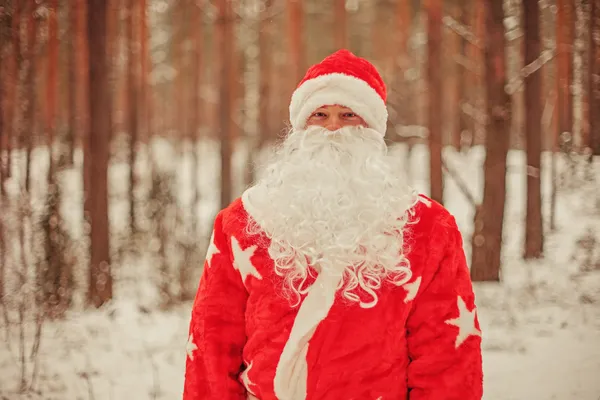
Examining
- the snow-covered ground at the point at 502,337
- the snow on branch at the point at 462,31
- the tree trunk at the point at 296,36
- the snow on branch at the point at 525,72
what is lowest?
the snow-covered ground at the point at 502,337

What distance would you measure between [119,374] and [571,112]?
4985 millimetres

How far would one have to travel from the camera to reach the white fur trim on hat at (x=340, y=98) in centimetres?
197

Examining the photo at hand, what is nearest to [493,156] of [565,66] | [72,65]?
[565,66]

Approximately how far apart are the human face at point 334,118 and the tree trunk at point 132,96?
7.94 metres

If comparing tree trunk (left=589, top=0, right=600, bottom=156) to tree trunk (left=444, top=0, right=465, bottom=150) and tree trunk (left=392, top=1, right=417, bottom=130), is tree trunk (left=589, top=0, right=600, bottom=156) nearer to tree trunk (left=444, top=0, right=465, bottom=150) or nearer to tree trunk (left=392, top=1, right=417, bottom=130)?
tree trunk (left=444, top=0, right=465, bottom=150)

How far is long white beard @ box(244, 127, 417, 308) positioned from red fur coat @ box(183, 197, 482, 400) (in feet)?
0.18

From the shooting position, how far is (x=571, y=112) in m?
5.04

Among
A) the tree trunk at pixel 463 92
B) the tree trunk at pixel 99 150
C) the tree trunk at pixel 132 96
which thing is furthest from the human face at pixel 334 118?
the tree trunk at pixel 463 92

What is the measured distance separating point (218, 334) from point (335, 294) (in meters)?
0.44

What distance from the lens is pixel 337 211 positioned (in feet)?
5.71

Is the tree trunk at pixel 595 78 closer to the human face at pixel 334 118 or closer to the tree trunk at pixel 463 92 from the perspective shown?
the human face at pixel 334 118

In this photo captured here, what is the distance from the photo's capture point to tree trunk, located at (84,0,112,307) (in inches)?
242

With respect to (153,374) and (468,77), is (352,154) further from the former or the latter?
(468,77)

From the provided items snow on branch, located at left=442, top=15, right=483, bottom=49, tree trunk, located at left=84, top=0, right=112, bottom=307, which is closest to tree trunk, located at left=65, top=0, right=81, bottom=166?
tree trunk, located at left=84, top=0, right=112, bottom=307
